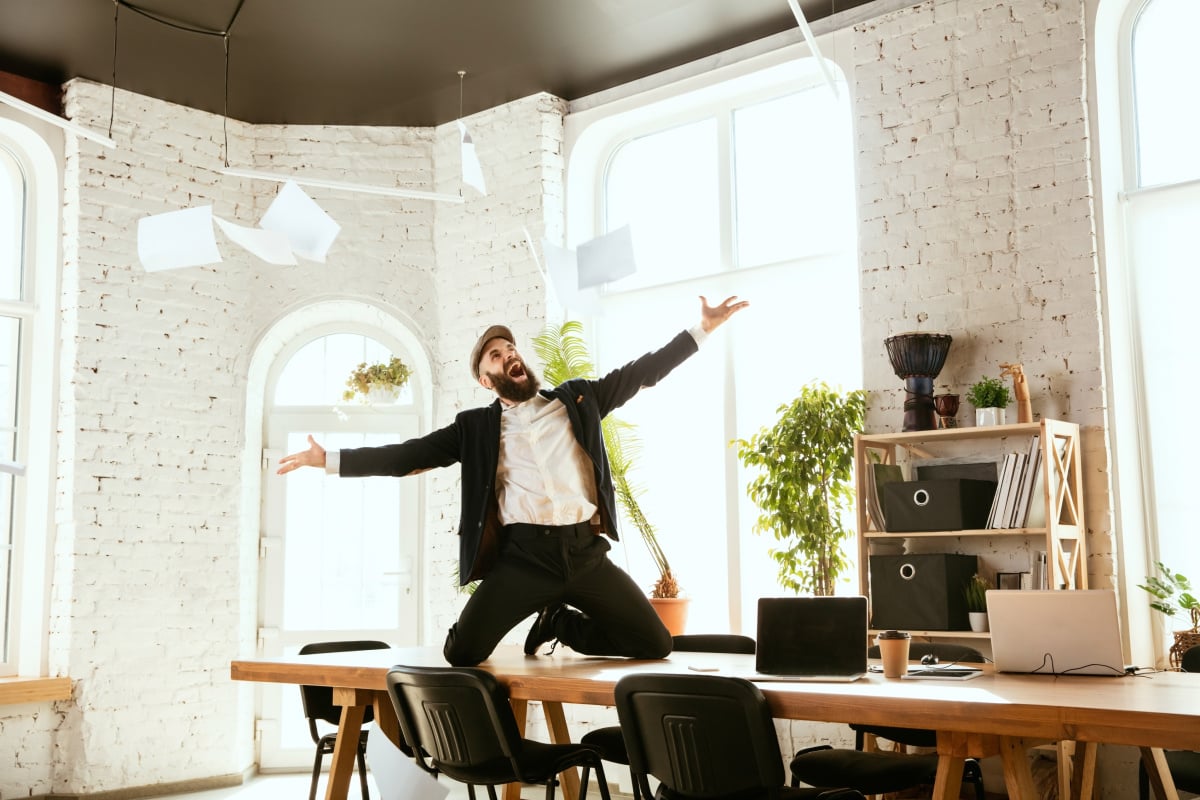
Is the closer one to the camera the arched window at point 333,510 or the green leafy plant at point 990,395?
the green leafy plant at point 990,395

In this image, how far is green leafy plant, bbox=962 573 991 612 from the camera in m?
4.65

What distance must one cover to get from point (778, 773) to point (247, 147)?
17.5ft

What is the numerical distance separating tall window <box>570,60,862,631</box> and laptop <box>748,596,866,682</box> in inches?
105

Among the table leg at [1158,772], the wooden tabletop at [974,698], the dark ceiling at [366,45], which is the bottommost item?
the table leg at [1158,772]

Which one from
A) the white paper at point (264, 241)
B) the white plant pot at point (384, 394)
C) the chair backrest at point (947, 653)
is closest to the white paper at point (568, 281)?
the white paper at point (264, 241)

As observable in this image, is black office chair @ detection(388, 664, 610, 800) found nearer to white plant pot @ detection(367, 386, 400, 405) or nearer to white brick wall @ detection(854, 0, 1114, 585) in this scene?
white brick wall @ detection(854, 0, 1114, 585)

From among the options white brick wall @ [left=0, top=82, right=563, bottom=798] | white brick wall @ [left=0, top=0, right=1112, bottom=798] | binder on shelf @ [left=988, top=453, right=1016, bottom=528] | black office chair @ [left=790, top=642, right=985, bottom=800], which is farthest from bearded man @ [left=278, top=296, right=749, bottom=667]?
white brick wall @ [left=0, top=82, right=563, bottom=798]

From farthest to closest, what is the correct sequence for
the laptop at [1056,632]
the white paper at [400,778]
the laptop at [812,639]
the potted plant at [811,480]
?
the potted plant at [811,480] < the laptop at [812,639] < the laptop at [1056,632] < the white paper at [400,778]

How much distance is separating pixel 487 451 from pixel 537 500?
26 cm

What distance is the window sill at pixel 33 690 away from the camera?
547 cm

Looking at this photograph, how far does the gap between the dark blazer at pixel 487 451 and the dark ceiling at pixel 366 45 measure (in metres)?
2.27

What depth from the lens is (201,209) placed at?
436cm

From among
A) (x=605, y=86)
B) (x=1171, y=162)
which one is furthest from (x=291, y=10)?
(x=1171, y=162)

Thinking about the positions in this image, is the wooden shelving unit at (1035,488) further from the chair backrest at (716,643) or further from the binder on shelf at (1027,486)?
the chair backrest at (716,643)
